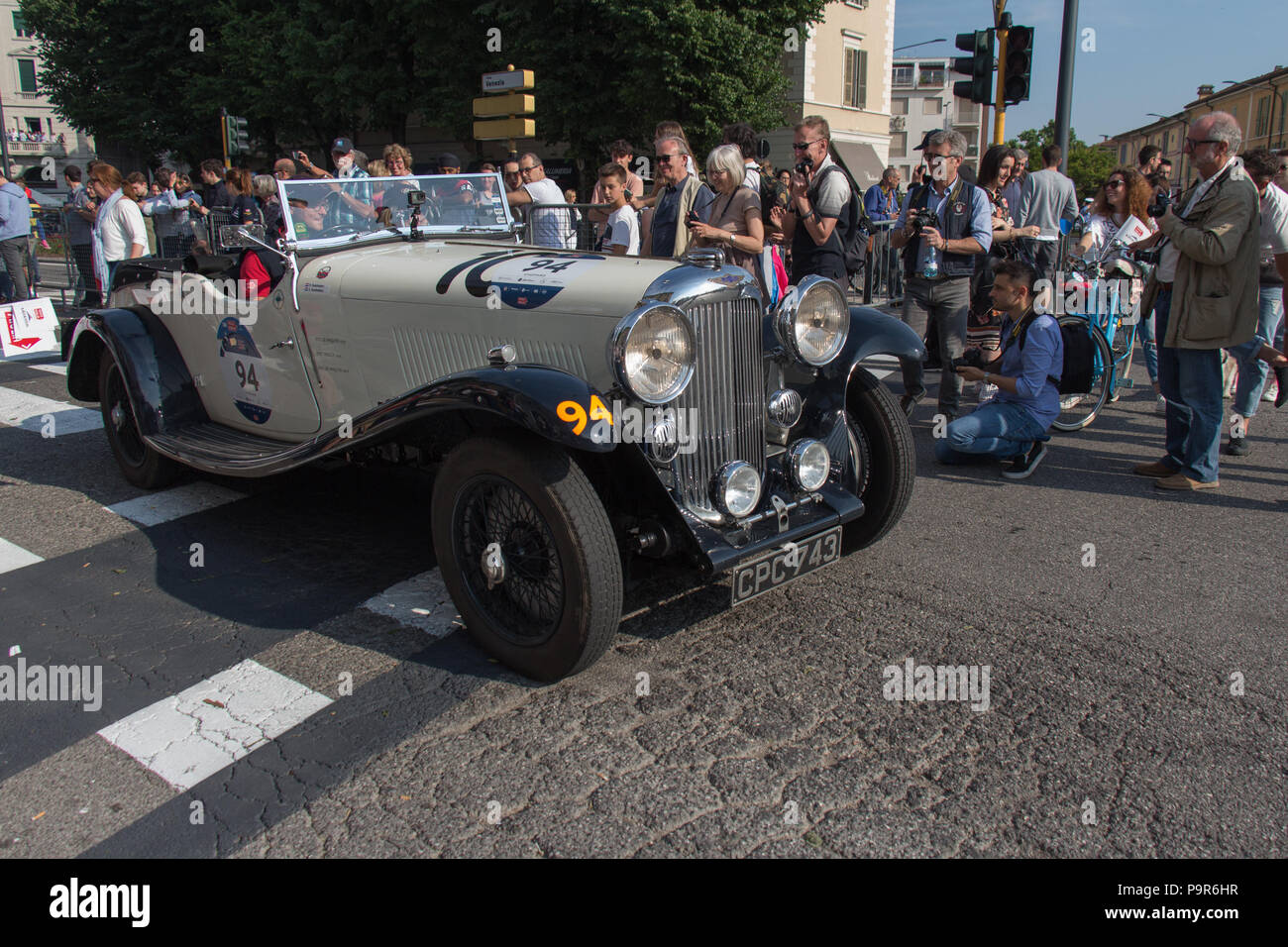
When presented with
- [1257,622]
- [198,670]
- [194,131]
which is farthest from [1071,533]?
[194,131]

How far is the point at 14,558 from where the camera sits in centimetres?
441

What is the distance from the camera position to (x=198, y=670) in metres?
3.29

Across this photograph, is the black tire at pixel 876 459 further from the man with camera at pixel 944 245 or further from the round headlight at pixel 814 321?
the man with camera at pixel 944 245

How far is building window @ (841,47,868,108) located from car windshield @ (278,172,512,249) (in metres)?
30.7

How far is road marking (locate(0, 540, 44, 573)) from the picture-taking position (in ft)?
14.1

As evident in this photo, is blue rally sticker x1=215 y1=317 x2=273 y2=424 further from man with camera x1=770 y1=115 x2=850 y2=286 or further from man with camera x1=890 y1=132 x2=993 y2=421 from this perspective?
man with camera x1=890 y1=132 x2=993 y2=421

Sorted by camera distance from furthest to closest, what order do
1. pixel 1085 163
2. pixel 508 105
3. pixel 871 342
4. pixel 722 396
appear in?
A: 1. pixel 1085 163
2. pixel 508 105
3. pixel 871 342
4. pixel 722 396

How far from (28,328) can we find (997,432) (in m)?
5.80

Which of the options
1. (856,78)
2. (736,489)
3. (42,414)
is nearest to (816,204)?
(736,489)

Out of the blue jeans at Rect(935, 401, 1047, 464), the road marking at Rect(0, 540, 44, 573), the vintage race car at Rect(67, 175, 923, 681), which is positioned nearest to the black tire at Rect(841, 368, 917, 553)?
the vintage race car at Rect(67, 175, 923, 681)

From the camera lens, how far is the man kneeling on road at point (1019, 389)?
209 inches

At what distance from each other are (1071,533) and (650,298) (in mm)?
2569

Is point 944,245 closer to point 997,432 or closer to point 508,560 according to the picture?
point 997,432
